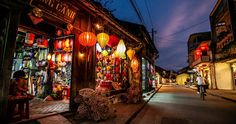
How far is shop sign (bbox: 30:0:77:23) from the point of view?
5070mm

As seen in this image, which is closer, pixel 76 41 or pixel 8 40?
pixel 8 40

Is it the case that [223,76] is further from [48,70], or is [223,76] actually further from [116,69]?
[48,70]

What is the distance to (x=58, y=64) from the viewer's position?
10734mm

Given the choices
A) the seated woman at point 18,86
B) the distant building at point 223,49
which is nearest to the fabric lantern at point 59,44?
the seated woman at point 18,86

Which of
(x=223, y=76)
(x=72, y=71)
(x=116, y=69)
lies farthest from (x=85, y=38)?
(x=223, y=76)

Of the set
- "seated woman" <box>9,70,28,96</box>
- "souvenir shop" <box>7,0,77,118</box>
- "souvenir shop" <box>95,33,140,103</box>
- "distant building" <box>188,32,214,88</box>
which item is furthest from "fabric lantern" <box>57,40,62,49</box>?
"distant building" <box>188,32,214,88</box>

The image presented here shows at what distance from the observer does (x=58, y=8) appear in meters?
5.82

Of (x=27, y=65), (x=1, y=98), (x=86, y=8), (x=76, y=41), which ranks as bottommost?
(x=1, y=98)

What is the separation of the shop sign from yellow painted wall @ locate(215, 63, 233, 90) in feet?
93.1

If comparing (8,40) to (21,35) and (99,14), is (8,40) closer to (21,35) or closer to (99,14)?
(99,14)

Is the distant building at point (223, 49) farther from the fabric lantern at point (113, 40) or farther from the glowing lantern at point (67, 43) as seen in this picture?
the glowing lantern at point (67, 43)

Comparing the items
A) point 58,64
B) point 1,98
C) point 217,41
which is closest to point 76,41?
point 1,98

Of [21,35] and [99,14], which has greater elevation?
[99,14]

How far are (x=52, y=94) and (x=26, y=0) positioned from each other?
6.94m
